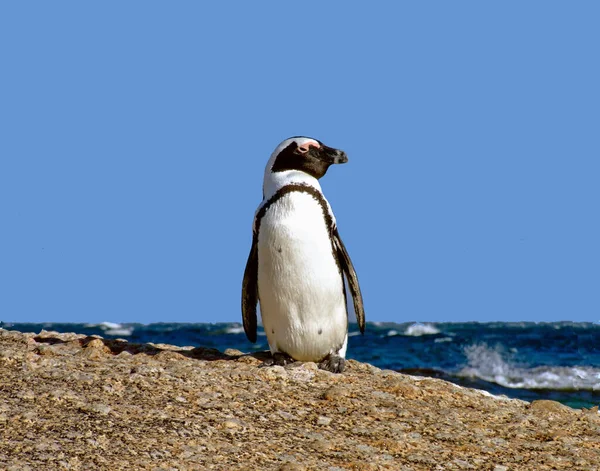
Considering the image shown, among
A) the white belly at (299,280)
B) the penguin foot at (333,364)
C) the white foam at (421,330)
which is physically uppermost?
the white foam at (421,330)

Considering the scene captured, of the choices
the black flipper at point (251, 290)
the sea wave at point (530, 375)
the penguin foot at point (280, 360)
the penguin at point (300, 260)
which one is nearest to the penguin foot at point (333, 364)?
the penguin at point (300, 260)

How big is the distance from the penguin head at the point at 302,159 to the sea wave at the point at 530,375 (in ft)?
26.6

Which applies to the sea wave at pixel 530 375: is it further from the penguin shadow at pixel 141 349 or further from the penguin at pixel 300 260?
the penguin at pixel 300 260

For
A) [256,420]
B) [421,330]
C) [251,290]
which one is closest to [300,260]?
[251,290]

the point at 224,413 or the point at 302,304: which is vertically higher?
the point at 302,304

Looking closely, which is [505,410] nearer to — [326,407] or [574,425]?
[574,425]

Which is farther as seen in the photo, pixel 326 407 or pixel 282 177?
pixel 282 177

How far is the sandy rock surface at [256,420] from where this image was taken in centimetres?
452

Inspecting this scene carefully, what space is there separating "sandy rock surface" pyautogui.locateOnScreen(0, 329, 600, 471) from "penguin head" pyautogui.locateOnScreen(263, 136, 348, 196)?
128cm

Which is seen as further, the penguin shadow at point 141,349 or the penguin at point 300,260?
the penguin shadow at point 141,349

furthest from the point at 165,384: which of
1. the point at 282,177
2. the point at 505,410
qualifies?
the point at 505,410

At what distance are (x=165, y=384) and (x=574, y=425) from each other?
2445 mm

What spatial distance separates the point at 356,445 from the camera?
478cm

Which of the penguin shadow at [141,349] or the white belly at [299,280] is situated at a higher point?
the white belly at [299,280]
